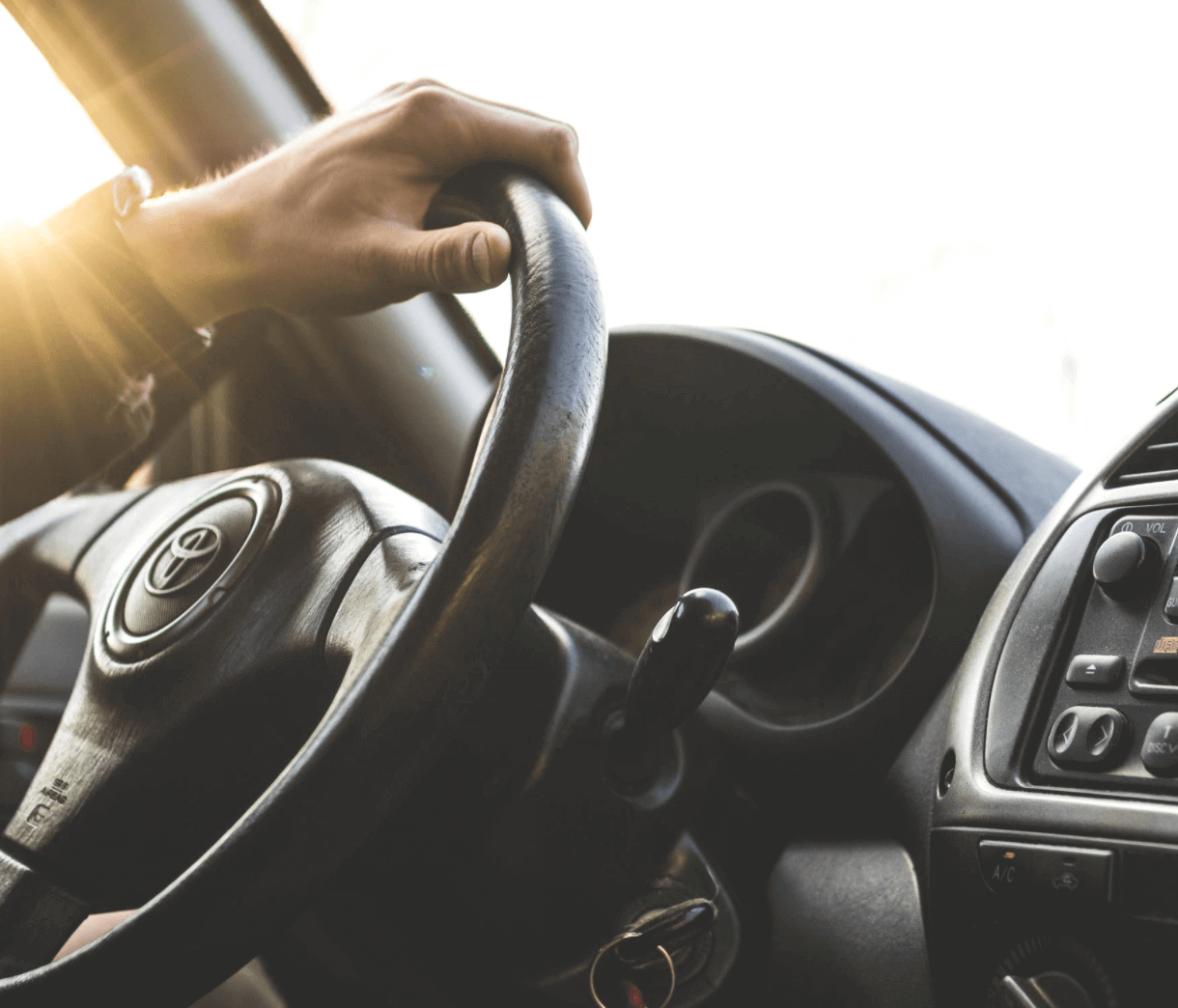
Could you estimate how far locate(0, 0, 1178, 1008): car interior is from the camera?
48 centimetres

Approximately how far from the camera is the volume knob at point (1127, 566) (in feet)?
2.01

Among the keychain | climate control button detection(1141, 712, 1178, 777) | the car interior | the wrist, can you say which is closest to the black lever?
the car interior

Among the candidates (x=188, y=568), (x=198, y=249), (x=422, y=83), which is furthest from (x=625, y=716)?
(x=198, y=249)

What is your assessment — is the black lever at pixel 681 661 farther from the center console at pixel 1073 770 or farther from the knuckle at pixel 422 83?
the knuckle at pixel 422 83

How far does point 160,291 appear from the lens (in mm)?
1020

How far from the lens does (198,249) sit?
3.19 ft

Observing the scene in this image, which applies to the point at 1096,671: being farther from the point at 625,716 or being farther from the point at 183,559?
the point at 183,559

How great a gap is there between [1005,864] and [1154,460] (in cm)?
27

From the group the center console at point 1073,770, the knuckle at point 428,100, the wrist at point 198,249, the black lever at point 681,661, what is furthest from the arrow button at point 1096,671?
the wrist at point 198,249

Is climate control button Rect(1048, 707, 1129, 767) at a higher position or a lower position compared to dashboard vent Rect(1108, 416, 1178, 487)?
lower

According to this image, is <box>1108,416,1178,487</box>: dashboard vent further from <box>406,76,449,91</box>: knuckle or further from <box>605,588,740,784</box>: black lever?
<box>406,76,449,91</box>: knuckle

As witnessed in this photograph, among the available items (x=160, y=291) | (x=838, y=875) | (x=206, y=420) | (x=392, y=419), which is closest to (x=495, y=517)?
(x=838, y=875)

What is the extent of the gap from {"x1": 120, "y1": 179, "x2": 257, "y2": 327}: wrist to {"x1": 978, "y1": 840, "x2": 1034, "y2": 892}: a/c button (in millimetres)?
761

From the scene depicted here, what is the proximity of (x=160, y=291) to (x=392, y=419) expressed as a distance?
0.40 metres
